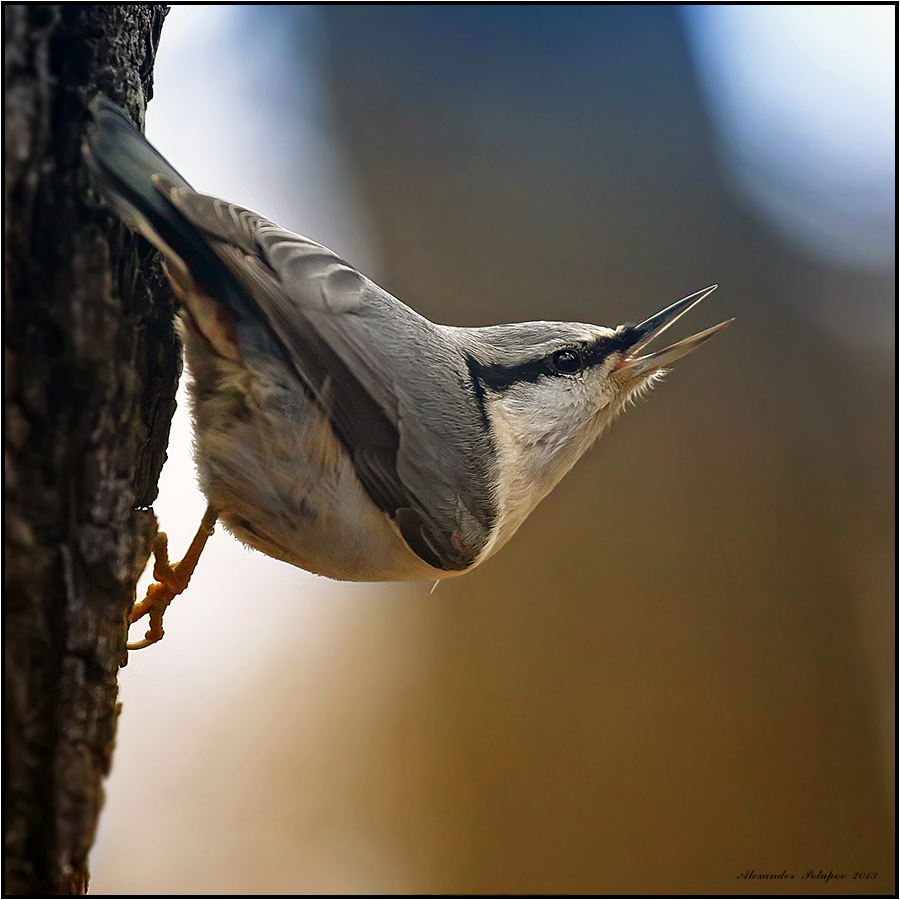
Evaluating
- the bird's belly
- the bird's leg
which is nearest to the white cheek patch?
the bird's belly

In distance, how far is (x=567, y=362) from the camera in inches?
37.2

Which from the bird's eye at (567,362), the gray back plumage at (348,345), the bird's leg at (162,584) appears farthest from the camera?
the bird's eye at (567,362)

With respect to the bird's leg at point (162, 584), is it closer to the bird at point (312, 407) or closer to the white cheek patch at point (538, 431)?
the bird at point (312, 407)

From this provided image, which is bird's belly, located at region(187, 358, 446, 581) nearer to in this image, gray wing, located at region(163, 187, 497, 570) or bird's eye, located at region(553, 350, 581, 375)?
gray wing, located at region(163, 187, 497, 570)

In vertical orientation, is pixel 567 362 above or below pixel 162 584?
above

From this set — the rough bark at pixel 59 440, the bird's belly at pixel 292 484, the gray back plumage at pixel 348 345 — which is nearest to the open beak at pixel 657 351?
the gray back plumage at pixel 348 345

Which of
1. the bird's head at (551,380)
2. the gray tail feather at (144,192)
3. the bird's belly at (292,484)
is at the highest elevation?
the gray tail feather at (144,192)

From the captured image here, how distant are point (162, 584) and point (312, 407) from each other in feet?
1.12

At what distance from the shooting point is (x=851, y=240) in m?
2.19

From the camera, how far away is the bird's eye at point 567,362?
941mm

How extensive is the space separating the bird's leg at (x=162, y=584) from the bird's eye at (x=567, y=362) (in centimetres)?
51

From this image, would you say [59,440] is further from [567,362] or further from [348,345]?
[567,362]

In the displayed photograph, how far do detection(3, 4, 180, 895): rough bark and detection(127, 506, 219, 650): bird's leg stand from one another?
0.25m

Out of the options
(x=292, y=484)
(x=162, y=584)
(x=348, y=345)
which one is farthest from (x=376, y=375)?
(x=162, y=584)
